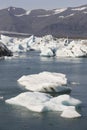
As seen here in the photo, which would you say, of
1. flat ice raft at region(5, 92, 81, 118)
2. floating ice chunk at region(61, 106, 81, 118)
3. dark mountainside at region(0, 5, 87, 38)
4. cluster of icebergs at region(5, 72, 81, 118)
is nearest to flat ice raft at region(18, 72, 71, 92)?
cluster of icebergs at region(5, 72, 81, 118)

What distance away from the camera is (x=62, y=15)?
181 meters

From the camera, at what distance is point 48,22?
171 m

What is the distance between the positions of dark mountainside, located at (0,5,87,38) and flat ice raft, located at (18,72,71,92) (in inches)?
4682

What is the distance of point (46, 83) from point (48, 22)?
→ 6122 inches

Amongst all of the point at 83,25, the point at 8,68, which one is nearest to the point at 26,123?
the point at 8,68

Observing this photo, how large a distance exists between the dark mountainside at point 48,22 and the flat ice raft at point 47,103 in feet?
403

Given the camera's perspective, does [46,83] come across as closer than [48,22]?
Yes

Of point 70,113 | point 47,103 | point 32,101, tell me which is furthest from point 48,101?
point 70,113

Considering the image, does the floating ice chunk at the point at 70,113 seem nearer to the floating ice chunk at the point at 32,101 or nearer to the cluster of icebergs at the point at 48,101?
the cluster of icebergs at the point at 48,101

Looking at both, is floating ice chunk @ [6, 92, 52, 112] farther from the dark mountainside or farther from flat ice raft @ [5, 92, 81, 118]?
the dark mountainside

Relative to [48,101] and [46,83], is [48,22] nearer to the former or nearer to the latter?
[46,83]

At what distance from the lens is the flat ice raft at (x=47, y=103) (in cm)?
1255

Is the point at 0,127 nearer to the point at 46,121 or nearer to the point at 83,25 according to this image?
the point at 46,121

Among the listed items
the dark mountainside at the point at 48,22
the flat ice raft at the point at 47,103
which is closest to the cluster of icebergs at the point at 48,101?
the flat ice raft at the point at 47,103
